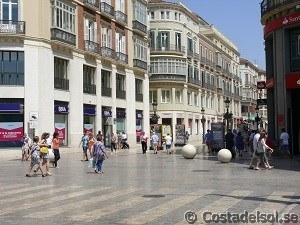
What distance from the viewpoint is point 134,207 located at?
38.1 ft

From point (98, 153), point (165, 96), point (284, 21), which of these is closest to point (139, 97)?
point (165, 96)

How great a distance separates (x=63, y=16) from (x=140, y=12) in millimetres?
16236

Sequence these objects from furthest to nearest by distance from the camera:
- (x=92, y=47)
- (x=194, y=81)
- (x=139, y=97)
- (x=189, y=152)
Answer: (x=194, y=81) < (x=139, y=97) < (x=92, y=47) < (x=189, y=152)

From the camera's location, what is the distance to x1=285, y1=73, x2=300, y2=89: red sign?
93.0ft

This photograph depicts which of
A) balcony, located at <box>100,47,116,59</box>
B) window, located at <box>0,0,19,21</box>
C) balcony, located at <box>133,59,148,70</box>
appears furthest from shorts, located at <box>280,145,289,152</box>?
balcony, located at <box>133,59,148,70</box>

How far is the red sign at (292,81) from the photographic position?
28359 millimetres

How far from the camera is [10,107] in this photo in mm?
35188

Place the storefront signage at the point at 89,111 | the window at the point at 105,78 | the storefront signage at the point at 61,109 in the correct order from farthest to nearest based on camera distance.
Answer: the window at the point at 105,78 → the storefront signage at the point at 89,111 → the storefront signage at the point at 61,109

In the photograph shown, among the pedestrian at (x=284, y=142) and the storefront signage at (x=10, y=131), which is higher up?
the storefront signage at (x=10, y=131)

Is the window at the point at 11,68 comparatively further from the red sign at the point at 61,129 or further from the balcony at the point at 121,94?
the balcony at the point at 121,94

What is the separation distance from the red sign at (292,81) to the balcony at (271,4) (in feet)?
13.1

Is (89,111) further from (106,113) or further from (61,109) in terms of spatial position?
(61,109)

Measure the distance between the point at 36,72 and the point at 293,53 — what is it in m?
17.6

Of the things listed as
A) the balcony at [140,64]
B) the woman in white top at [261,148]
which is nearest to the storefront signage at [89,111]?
the balcony at [140,64]
